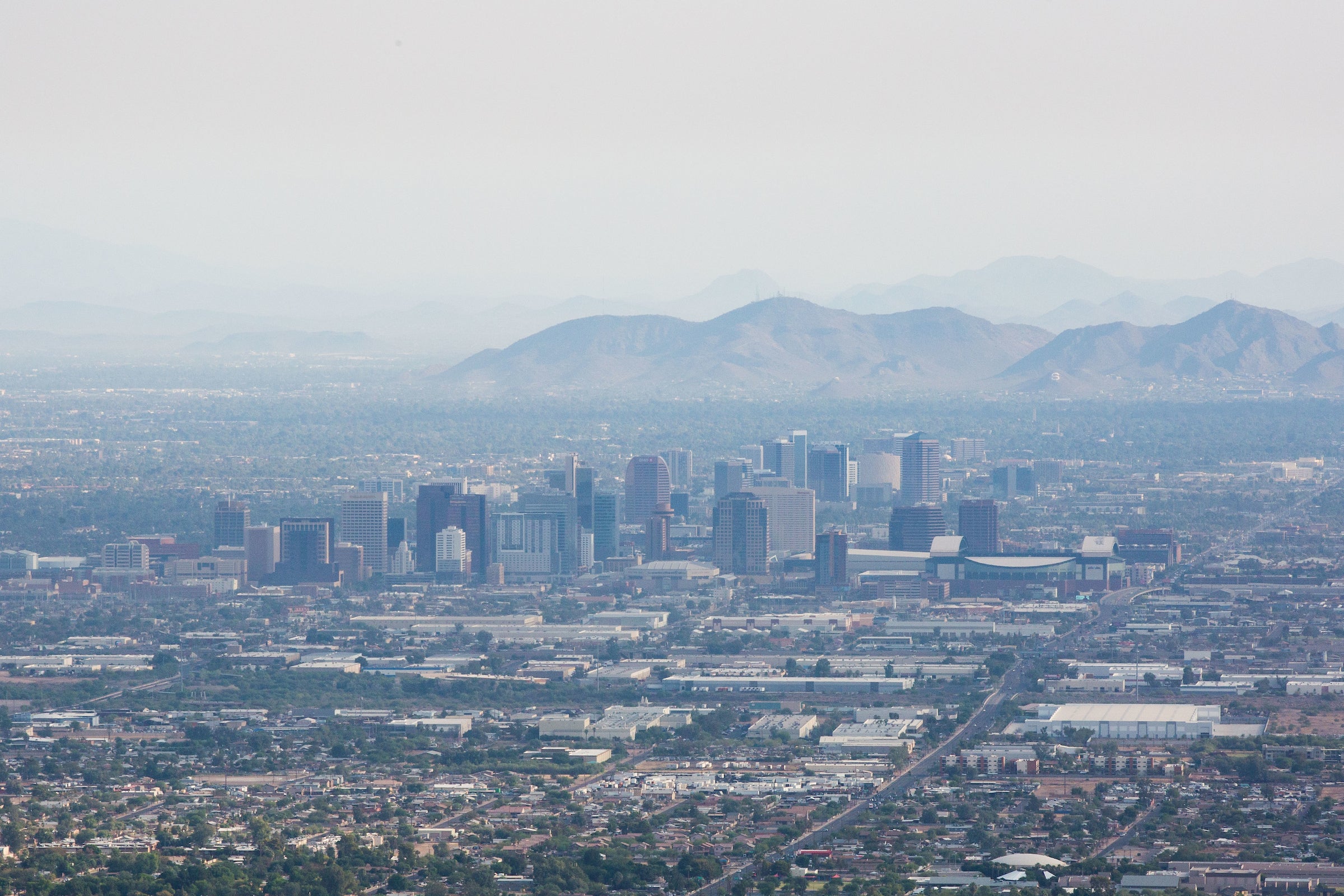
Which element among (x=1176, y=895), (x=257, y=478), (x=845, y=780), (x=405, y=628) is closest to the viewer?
(x=1176, y=895)

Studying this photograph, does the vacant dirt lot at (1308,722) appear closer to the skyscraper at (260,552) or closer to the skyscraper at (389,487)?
the skyscraper at (260,552)

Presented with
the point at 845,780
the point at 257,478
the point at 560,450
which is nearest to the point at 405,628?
the point at 845,780

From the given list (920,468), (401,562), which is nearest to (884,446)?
(920,468)

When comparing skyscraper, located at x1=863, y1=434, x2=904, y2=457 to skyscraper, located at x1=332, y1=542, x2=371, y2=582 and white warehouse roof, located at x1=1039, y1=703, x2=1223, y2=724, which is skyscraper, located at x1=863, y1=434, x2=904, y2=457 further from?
white warehouse roof, located at x1=1039, y1=703, x2=1223, y2=724

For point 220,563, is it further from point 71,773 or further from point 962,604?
point 71,773

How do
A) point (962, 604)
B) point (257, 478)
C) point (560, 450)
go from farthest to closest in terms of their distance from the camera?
1. point (560, 450)
2. point (257, 478)
3. point (962, 604)

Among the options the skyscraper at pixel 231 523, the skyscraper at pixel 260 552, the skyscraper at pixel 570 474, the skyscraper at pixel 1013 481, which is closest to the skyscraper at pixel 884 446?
the skyscraper at pixel 1013 481

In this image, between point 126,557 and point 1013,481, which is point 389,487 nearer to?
point 1013,481
